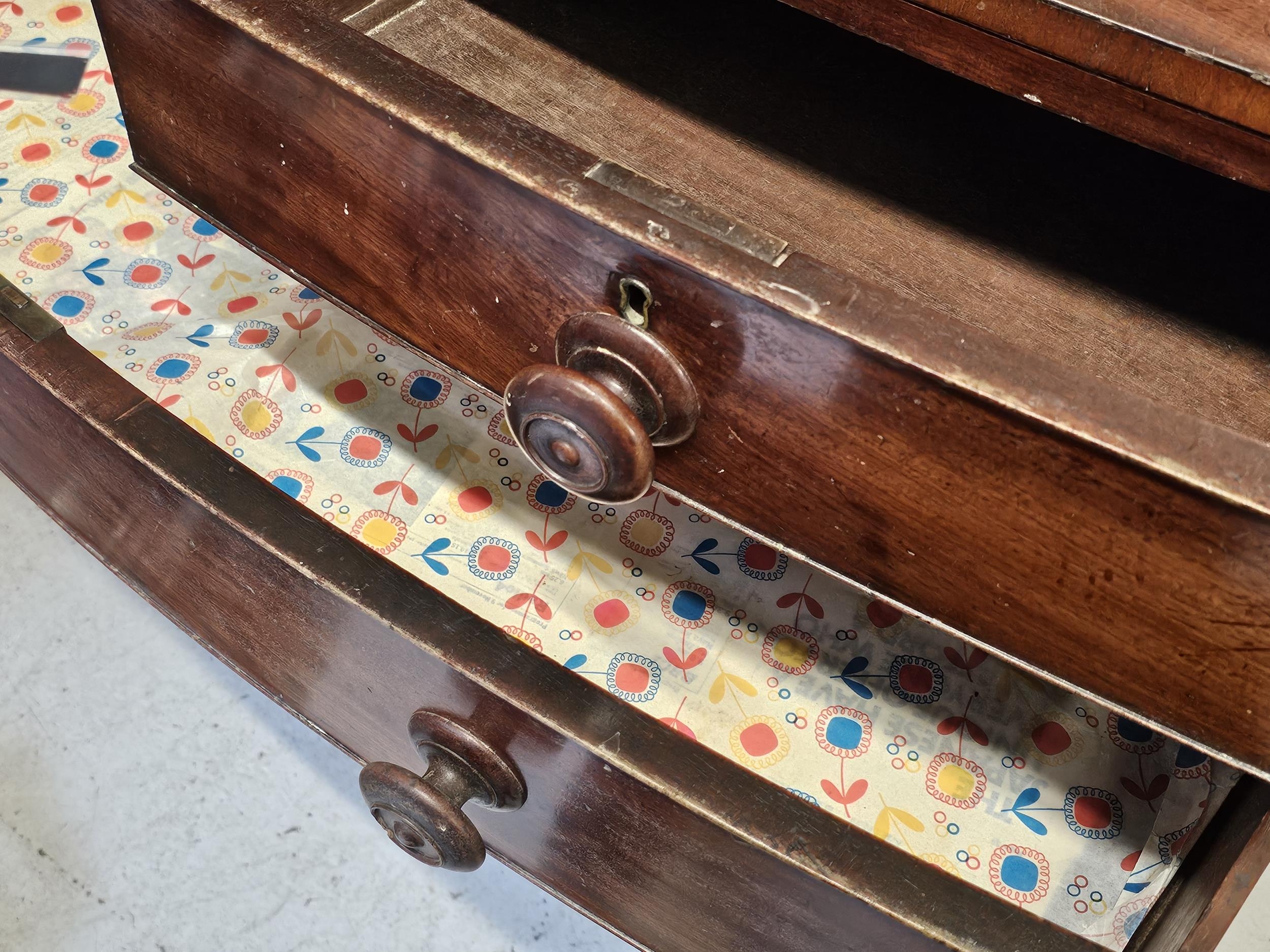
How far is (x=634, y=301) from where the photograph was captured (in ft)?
1.76

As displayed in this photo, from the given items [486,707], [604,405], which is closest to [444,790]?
[486,707]

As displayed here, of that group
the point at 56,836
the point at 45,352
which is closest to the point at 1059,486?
the point at 45,352

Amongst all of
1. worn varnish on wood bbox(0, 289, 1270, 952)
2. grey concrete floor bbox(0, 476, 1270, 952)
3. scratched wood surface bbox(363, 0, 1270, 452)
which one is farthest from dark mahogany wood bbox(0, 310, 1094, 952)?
scratched wood surface bbox(363, 0, 1270, 452)

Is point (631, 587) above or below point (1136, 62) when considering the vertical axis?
below

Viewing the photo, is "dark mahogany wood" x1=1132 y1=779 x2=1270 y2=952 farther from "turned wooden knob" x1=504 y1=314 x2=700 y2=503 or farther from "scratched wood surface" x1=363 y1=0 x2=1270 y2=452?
"turned wooden knob" x1=504 y1=314 x2=700 y2=503

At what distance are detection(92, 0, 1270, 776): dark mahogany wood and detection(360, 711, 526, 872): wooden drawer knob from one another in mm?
166

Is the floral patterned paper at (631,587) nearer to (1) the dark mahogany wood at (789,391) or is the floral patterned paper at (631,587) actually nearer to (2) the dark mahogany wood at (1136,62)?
(1) the dark mahogany wood at (789,391)

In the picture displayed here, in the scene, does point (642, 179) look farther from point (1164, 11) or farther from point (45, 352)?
point (45, 352)

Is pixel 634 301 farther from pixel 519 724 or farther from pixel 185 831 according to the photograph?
pixel 185 831

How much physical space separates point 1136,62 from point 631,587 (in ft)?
1.46

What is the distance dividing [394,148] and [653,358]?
152 millimetres

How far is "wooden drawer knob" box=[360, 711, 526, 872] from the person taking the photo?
60 centimetres

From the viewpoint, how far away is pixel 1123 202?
723 mm

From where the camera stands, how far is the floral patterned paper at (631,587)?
0.73 meters
